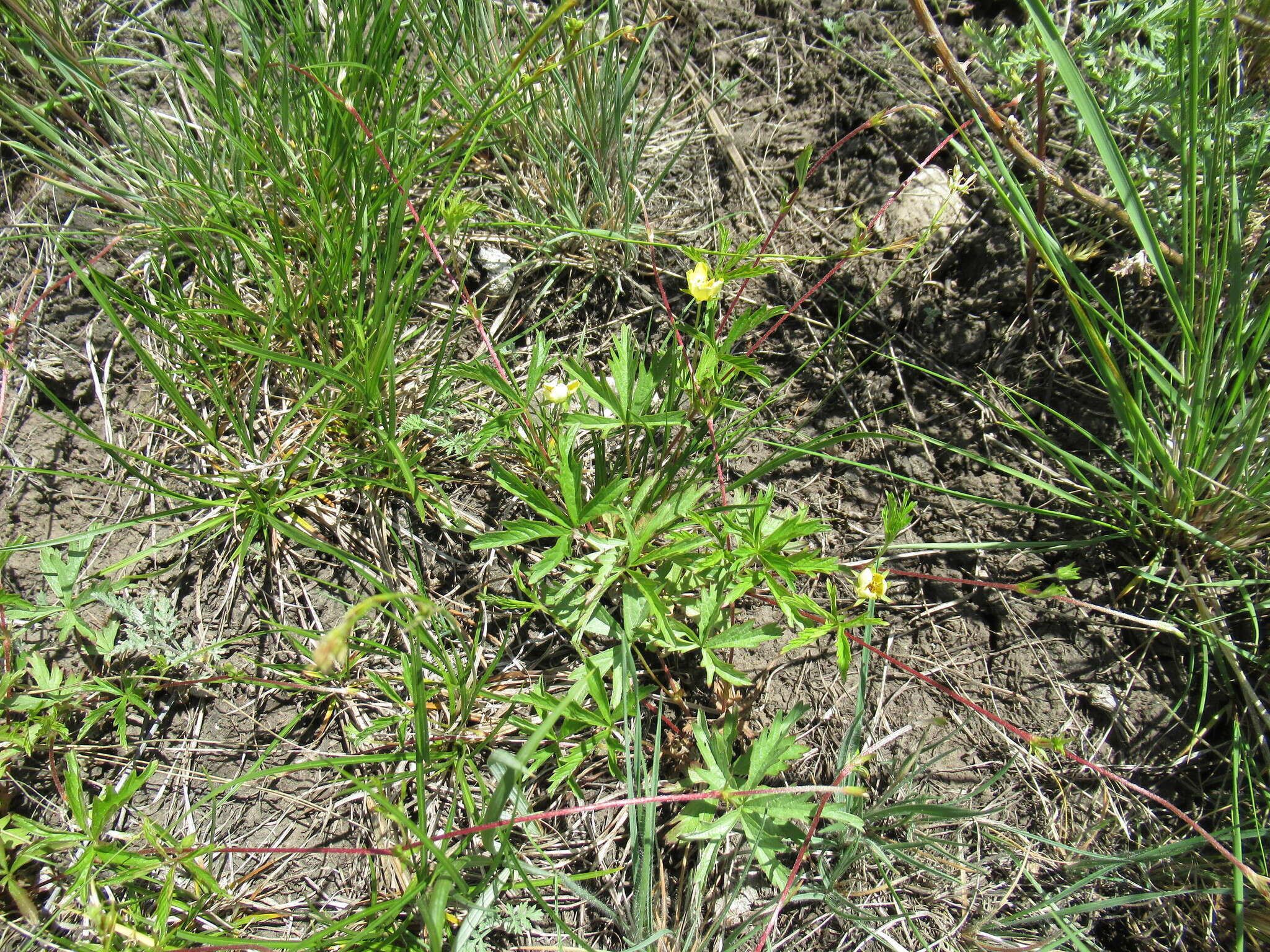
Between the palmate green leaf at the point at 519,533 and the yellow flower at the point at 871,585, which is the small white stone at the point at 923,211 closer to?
the yellow flower at the point at 871,585

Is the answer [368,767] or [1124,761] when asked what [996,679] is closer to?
[1124,761]

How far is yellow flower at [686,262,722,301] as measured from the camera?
170 centimetres

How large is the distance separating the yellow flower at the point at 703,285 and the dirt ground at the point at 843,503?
0.60 meters

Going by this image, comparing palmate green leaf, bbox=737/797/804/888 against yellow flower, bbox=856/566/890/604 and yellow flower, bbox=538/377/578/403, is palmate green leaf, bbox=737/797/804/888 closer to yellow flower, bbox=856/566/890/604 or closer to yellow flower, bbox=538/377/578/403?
yellow flower, bbox=856/566/890/604

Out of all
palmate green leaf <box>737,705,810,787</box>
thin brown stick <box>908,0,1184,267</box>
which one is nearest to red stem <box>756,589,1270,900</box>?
palmate green leaf <box>737,705,810,787</box>

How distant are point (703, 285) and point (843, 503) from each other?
0.81 meters

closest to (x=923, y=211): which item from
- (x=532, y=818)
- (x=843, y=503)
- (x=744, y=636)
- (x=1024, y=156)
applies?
(x=1024, y=156)

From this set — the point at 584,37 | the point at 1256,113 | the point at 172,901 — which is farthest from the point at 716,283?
the point at 172,901

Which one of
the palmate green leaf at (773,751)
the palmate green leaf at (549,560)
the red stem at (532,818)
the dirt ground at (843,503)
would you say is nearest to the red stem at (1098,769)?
the dirt ground at (843,503)

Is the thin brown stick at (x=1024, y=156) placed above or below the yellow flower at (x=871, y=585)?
above

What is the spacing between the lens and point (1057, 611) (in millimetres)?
2023

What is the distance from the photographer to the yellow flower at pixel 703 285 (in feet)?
5.56

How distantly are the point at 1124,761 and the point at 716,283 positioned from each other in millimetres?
1589

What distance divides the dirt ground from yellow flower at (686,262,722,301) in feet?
1.97
